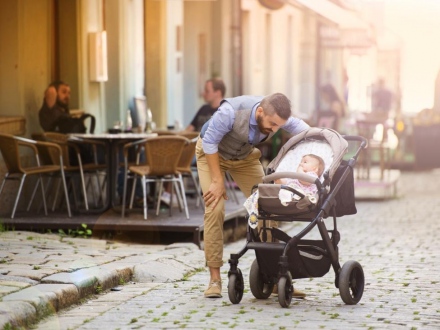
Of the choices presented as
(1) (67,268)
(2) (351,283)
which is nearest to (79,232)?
(1) (67,268)

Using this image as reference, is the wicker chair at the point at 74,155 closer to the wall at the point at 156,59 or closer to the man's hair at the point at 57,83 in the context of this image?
the man's hair at the point at 57,83

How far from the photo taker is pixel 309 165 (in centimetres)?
888

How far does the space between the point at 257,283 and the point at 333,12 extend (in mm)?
11868

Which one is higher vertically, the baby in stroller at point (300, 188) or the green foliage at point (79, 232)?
the baby in stroller at point (300, 188)

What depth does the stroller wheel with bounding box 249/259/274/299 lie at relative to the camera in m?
8.89

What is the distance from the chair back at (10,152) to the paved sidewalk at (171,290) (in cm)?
102

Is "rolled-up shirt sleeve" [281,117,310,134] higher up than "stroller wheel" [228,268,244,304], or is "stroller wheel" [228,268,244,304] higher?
"rolled-up shirt sleeve" [281,117,310,134]

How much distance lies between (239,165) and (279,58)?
72.9ft

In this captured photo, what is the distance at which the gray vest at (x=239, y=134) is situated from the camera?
8.93 meters

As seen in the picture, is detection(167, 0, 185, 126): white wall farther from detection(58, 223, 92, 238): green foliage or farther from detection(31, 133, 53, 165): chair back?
detection(58, 223, 92, 238): green foliage

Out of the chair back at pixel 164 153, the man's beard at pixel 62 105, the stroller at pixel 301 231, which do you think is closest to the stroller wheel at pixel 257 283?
the stroller at pixel 301 231

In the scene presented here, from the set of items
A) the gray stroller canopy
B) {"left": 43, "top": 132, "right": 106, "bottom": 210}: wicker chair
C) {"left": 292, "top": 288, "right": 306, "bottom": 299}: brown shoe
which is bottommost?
{"left": 292, "top": 288, "right": 306, "bottom": 299}: brown shoe

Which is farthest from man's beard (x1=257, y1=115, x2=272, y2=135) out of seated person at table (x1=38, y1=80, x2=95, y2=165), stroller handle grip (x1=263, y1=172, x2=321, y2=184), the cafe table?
seated person at table (x1=38, y1=80, x2=95, y2=165)

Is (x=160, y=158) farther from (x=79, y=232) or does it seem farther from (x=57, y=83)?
(x=57, y=83)
